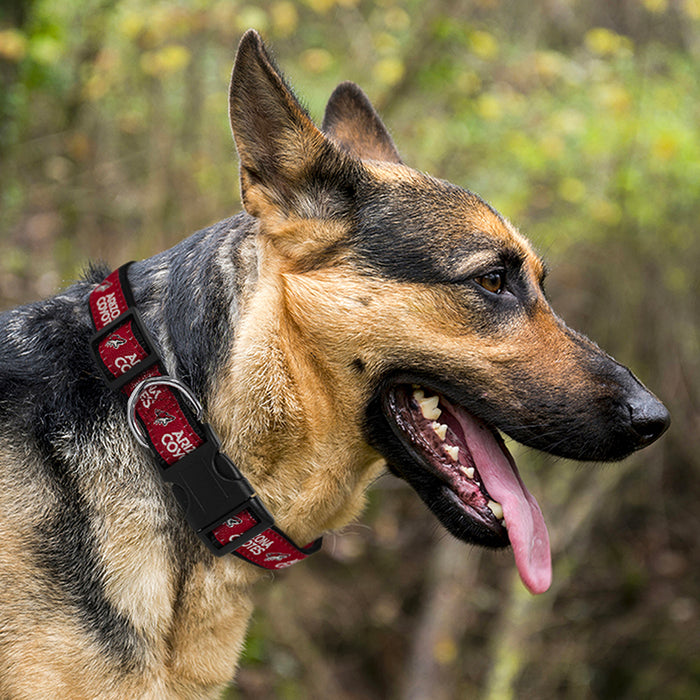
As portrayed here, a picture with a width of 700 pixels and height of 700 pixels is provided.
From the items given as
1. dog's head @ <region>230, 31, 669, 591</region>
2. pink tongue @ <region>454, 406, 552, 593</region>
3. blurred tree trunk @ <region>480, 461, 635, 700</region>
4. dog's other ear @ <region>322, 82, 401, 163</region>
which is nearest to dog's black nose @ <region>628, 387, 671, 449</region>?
dog's head @ <region>230, 31, 669, 591</region>

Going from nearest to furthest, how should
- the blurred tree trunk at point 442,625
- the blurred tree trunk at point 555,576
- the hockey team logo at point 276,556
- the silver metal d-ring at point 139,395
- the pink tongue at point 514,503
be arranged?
the silver metal d-ring at point 139,395
the hockey team logo at point 276,556
the pink tongue at point 514,503
the blurred tree trunk at point 555,576
the blurred tree trunk at point 442,625

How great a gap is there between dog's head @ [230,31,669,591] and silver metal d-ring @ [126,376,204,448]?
430 mm

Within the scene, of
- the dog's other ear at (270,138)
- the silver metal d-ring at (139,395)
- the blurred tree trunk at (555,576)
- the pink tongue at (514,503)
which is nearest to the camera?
the silver metal d-ring at (139,395)

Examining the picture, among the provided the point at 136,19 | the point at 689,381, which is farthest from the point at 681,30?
the point at 136,19

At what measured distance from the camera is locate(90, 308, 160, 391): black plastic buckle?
2.35 metres

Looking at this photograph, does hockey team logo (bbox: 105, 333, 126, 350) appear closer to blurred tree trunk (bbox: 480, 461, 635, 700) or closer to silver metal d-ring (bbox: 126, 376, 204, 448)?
Answer: silver metal d-ring (bbox: 126, 376, 204, 448)

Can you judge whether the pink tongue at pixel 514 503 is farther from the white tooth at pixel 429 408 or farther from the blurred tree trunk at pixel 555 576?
the blurred tree trunk at pixel 555 576

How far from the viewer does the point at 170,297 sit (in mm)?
2559

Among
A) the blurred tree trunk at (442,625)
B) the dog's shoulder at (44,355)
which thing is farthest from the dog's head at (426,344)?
the blurred tree trunk at (442,625)

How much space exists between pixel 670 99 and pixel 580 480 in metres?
3.79

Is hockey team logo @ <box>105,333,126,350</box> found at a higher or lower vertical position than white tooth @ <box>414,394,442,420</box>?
higher

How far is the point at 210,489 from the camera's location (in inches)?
92.0

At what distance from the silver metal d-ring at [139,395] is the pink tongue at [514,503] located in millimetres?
941

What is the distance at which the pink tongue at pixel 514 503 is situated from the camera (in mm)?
2621
